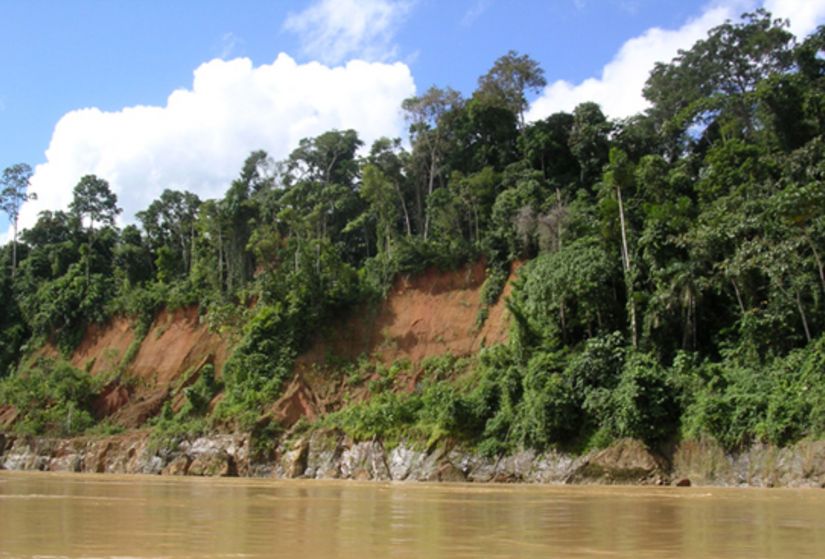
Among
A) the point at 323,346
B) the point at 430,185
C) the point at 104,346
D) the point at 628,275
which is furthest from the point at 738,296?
the point at 104,346

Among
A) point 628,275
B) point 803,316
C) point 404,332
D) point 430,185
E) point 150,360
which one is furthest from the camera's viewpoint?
point 430,185

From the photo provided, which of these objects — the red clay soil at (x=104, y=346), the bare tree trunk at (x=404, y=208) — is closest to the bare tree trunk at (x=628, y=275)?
the bare tree trunk at (x=404, y=208)

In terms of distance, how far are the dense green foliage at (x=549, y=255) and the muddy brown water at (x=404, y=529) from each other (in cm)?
1293

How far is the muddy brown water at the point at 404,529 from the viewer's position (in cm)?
675

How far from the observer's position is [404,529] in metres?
8.73

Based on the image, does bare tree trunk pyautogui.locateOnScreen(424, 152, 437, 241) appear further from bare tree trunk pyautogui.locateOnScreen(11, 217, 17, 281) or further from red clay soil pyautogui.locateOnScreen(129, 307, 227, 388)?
bare tree trunk pyautogui.locateOnScreen(11, 217, 17, 281)

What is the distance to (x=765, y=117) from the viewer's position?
35.8m

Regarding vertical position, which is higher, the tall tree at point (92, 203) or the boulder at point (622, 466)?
the tall tree at point (92, 203)

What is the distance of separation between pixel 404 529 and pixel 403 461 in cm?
2122

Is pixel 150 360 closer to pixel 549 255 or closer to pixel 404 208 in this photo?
pixel 404 208

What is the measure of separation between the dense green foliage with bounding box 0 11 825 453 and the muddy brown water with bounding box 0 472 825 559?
42.4 feet

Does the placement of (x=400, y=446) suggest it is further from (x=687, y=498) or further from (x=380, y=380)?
(x=687, y=498)

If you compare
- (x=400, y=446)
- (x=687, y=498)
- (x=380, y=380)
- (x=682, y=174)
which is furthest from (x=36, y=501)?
(x=682, y=174)

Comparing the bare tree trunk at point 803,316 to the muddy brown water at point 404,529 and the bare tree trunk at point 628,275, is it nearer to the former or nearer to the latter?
the bare tree trunk at point 628,275
